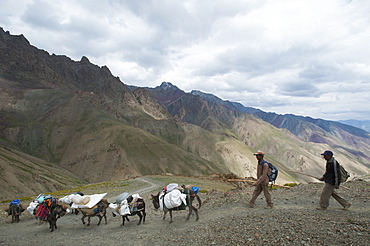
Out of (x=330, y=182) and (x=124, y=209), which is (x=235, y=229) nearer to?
(x=330, y=182)

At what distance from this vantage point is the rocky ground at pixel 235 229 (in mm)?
7588

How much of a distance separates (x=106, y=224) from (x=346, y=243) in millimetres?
12826

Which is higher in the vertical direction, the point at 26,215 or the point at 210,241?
the point at 210,241

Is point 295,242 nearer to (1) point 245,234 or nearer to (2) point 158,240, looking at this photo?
(1) point 245,234

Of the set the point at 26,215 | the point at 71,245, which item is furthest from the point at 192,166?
the point at 71,245

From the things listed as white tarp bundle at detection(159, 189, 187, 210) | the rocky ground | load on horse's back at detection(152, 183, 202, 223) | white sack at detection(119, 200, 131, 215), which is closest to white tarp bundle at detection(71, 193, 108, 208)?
the rocky ground

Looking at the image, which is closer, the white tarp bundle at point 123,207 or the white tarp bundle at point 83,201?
the white tarp bundle at point 123,207

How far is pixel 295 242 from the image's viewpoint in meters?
7.13

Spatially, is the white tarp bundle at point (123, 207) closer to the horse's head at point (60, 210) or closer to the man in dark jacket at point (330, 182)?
the horse's head at point (60, 210)

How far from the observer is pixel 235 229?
9141mm

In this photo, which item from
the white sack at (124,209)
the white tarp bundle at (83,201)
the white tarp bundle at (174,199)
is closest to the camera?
the white tarp bundle at (174,199)

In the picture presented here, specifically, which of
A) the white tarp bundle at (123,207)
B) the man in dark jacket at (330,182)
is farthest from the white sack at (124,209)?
the man in dark jacket at (330,182)

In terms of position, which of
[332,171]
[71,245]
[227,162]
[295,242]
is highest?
[332,171]

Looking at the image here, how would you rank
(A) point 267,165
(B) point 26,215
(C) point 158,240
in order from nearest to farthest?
(C) point 158,240, (A) point 267,165, (B) point 26,215
